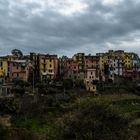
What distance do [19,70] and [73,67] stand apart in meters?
18.4

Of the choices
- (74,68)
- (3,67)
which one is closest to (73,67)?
(74,68)

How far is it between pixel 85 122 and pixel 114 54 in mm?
90423

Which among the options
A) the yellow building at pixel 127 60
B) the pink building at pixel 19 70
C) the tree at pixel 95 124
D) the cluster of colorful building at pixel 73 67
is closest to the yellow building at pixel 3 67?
the cluster of colorful building at pixel 73 67

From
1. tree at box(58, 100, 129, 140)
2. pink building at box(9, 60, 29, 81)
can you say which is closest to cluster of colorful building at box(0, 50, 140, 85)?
pink building at box(9, 60, 29, 81)

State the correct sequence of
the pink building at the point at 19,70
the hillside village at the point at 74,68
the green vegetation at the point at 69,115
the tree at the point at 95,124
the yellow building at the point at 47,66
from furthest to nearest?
the yellow building at the point at 47,66, the hillside village at the point at 74,68, the pink building at the point at 19,70, the green vegetation at the point at 69,115, the tree at the point at 95,124

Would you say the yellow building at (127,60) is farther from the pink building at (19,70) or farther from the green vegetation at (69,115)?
the pink building at (19,70)

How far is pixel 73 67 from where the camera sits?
339 ft

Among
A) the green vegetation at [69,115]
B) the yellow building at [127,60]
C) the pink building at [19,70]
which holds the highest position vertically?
the yellow building at [127,60]

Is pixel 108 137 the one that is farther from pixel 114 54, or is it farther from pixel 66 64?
pixel 114 54

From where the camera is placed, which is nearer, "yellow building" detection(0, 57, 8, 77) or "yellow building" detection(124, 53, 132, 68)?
"yellow building" detection(0, 57, 8, 77)

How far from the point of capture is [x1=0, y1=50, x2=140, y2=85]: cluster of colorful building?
3578 inches

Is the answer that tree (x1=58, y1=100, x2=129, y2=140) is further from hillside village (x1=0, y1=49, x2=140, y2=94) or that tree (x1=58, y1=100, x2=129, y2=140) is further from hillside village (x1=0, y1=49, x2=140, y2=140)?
hillside village (x1=0, y1=49, x2=140, y2=94)

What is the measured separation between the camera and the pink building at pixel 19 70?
8981 centimetres

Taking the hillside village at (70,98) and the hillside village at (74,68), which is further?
the hillside village at (74,68)
